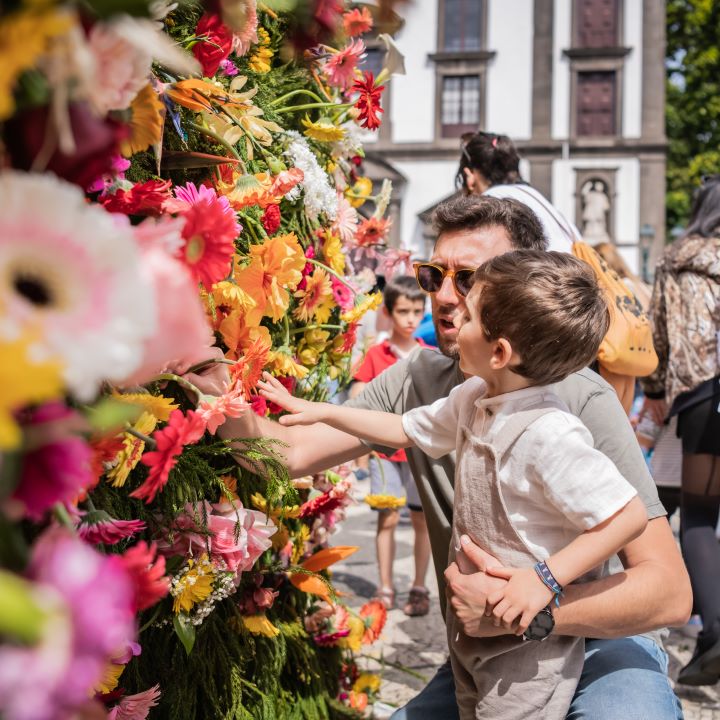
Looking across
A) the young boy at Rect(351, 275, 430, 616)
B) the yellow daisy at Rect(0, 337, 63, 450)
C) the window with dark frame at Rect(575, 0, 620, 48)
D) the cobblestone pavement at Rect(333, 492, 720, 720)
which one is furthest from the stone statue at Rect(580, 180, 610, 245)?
the yellow daisy at Rect(0, 337, 63, 450)

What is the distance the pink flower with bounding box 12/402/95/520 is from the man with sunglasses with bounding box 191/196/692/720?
95 cm

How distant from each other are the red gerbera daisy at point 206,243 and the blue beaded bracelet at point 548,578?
0.97m

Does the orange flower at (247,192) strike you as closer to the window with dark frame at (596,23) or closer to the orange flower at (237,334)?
the orange flower at (237,334)

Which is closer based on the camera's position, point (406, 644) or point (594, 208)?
point (406, 644)

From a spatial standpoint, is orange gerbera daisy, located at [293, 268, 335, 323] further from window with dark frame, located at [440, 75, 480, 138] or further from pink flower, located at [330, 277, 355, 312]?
window with dark frame, located at [440, 75, 480, 138]

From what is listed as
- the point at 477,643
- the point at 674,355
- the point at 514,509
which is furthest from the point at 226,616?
the point at 674,355

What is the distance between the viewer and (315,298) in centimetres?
206

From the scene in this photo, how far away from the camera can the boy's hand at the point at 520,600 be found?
62.1 inches

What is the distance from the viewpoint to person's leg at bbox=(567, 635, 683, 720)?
5.74 ft

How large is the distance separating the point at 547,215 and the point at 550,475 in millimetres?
1774

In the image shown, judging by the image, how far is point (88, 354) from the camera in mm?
492

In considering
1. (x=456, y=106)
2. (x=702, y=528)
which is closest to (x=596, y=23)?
(x=456, y=106)

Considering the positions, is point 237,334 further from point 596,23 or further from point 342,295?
point 596,23

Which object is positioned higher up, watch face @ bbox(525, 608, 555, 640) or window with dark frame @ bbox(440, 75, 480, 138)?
window with dark frame @ bbox(440, 75, 480, 138)
